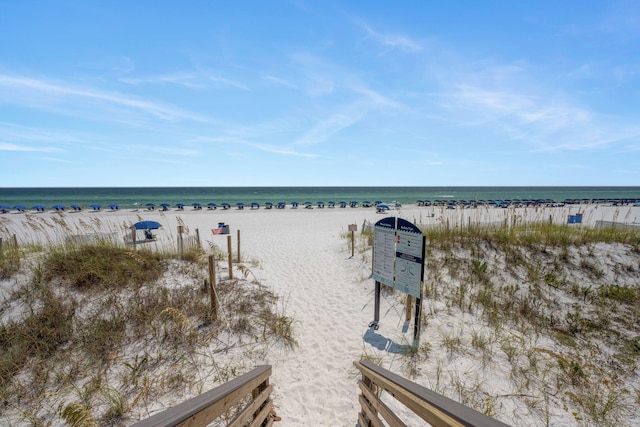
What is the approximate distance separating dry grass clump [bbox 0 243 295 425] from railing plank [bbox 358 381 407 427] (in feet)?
7.29

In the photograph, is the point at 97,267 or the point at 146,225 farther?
the point at 146,225

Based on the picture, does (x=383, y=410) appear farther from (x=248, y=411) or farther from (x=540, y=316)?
(x=540, y=316)

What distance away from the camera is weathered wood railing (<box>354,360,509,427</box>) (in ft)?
4.15

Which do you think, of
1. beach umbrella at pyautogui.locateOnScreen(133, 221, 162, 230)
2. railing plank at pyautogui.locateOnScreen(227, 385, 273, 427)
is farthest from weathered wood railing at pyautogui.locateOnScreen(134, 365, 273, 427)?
beach umbrella at pyautogui.locateOnScreen(133, 221, 162, 230)

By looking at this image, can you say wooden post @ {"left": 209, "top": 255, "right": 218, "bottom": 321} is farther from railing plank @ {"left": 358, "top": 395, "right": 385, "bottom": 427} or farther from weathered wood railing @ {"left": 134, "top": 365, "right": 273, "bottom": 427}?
railing plank @ {"left": 358, "top": 395, "right": 385, "bottom": 427}

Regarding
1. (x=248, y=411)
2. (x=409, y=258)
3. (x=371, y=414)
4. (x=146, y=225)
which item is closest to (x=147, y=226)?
(x=146, y=225)

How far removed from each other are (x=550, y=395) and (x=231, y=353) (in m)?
4.69

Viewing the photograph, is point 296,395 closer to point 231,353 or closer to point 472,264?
point 231,353

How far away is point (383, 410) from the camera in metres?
2.31

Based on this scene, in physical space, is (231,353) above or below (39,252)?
below

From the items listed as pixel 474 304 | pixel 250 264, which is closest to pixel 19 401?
pixel 250 264

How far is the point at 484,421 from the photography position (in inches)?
47.1

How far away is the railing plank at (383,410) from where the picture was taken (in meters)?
2.04

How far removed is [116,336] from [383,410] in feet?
15.2
